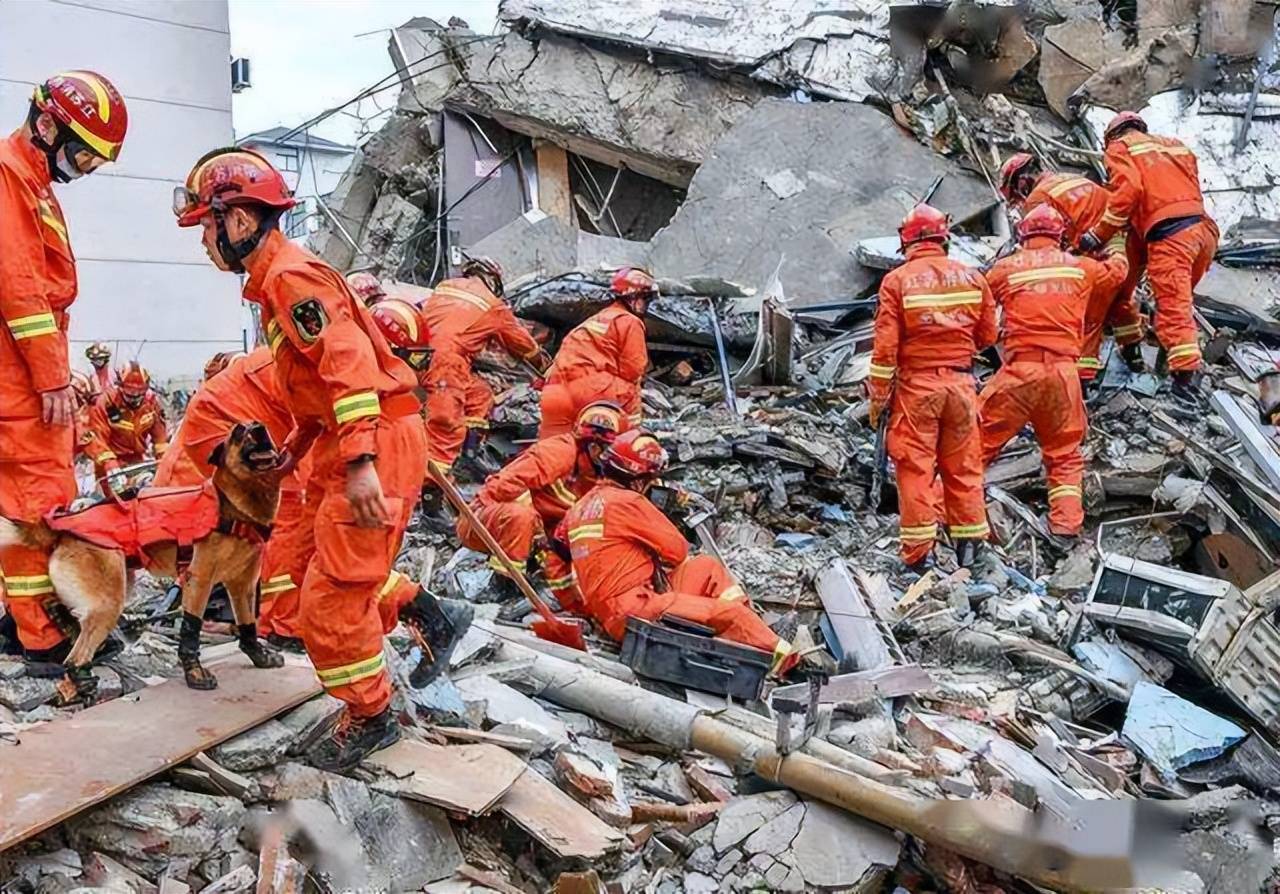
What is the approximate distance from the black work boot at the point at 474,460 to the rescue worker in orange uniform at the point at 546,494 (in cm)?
151

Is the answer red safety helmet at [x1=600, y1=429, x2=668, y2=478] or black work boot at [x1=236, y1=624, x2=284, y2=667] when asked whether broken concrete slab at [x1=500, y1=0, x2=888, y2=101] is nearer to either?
red safety helmet at [x1=600, y1=429, x2=668, y2=478]

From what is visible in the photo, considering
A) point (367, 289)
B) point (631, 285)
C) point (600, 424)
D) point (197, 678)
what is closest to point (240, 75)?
point (367, 289)

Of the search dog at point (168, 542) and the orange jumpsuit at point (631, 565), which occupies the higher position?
the search dog at point (168, 542)

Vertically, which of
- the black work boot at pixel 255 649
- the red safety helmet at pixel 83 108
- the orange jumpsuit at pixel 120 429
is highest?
the red safety helmet at pixel 83 108

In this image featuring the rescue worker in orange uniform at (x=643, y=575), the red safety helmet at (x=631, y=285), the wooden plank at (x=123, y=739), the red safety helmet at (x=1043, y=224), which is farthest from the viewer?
the red safety helmet at (x=631, y=285)

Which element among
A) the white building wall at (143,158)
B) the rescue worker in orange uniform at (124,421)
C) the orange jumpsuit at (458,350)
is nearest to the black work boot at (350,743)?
the orange jumpsuit at (458,350)

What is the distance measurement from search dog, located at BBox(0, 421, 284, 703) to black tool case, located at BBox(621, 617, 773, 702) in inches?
63.3

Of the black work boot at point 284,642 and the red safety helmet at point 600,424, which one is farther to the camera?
the red safety helmet at point 600,424

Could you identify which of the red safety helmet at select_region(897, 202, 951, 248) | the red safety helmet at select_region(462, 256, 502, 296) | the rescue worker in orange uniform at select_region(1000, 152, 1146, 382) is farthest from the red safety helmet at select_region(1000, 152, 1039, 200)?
the red safety helmet at select_region(462, 256, 502, 296)

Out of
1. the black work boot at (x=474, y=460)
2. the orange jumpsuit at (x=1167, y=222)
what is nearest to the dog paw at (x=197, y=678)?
the black work boot at (x=474, y=460)

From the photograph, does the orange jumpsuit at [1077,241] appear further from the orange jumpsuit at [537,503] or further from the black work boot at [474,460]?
the black work boot at [474,460]

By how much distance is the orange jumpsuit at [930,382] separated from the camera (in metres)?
5.92

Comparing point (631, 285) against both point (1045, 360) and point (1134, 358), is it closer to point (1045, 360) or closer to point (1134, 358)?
point (1045, 360)

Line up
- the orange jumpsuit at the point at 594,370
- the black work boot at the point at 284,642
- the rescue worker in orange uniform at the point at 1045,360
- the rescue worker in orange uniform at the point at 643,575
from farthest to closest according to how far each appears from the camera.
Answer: the orange jumpsuit at the point at 594,370
the rescue worker in orange uniform at the point at 1045,360
the rescue worker in orange uniform at the point at 643,575
the black work boot at the point at 284,642
